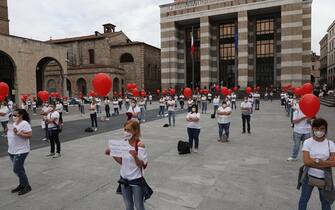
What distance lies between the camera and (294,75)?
44.2 m

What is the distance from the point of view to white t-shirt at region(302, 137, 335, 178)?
3946mm

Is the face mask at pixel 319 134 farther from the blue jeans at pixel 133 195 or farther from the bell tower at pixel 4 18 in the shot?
the bell tower at pixel 4 18

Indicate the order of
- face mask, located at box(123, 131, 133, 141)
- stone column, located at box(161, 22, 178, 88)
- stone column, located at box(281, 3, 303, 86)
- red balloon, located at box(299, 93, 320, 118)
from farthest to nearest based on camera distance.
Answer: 1. stone column, located at box(161, 22, 178, 88)
2. stone column, located at box(281, 3, 303, 86)
3. red balloon, located at box(299, 93, 320, 118)
4. face mask, located at box(123, 131, 133, 141)

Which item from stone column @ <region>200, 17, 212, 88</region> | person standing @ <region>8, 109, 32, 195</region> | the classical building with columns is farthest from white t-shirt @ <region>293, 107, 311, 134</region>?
stone column @ <region>200, 17, 212, 88</region>

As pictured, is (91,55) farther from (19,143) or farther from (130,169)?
(130,169)

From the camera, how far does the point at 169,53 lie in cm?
5328

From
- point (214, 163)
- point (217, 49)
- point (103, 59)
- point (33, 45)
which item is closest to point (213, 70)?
point (217, 49)

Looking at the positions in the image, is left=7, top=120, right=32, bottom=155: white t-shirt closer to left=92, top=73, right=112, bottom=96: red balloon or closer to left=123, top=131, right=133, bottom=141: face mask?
left=123, top=131, right=133, bottom=141: face mask

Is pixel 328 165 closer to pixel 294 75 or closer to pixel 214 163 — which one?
pixel 214 163

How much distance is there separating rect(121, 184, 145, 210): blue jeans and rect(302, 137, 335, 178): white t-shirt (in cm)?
247

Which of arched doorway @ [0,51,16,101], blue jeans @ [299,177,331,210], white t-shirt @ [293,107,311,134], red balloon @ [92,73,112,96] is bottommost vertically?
blue jeans @ [299,177,331,210]

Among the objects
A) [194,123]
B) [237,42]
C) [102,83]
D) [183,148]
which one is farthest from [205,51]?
[183,148]

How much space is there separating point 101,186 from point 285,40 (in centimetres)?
4473

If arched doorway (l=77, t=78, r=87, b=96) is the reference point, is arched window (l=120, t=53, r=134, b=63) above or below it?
above
